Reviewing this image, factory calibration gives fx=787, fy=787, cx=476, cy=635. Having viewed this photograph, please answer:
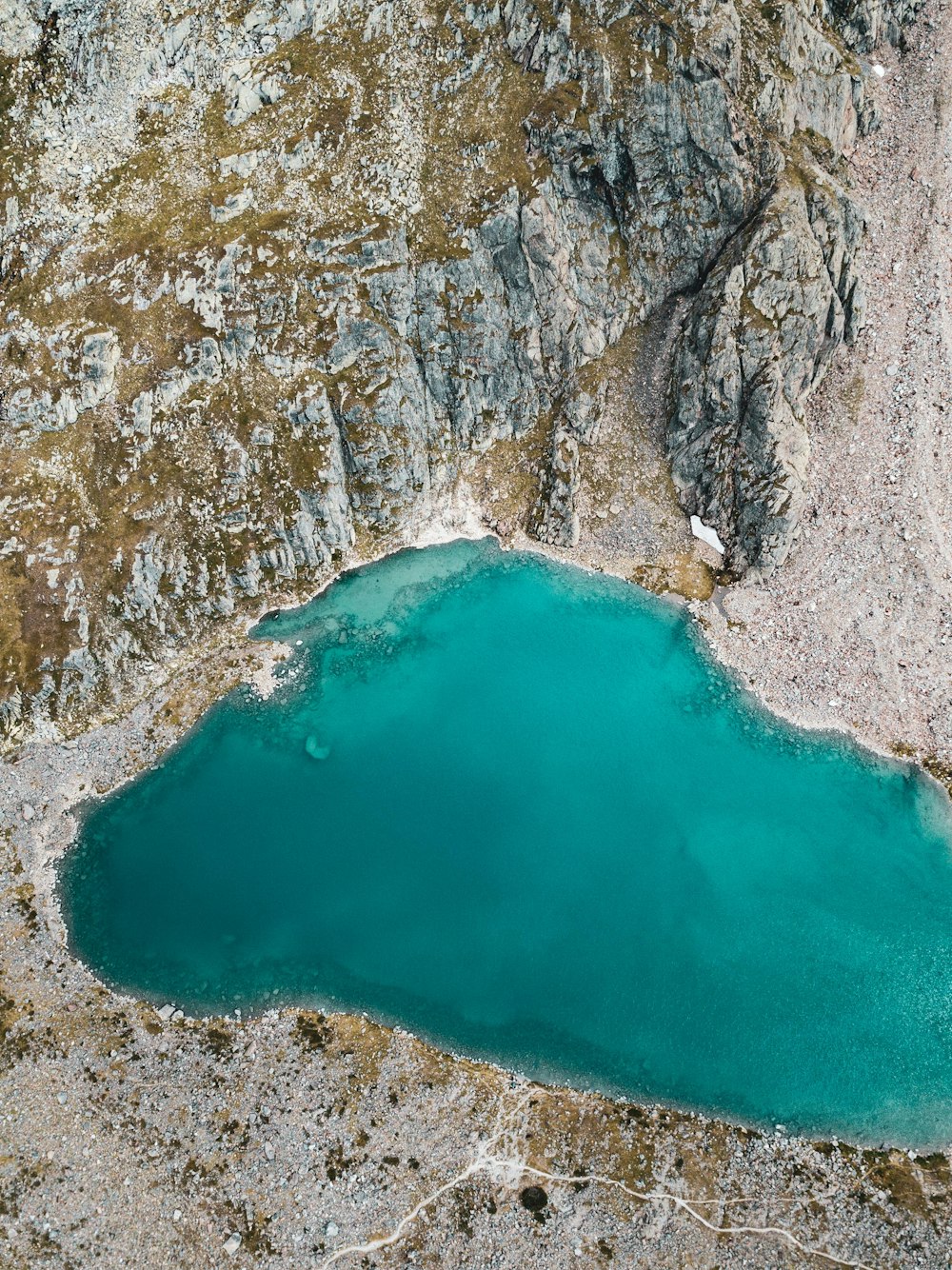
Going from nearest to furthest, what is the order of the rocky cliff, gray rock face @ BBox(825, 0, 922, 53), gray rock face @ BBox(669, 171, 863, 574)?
the rocky cliff, gray rock face @ BBox(669, 171, 863, 574), gray rock face @ BBox(825, 0, 922, 53)

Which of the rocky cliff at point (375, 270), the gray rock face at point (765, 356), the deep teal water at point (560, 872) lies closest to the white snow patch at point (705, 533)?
the gray rock face at point (765, 356)

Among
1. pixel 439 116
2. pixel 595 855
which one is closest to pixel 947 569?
pixel 595 855

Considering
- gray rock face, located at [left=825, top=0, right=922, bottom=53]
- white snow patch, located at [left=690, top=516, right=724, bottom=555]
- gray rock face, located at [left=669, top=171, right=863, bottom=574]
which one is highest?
gray rock face, located at [left=825, top=0, right=922, bottom=53]

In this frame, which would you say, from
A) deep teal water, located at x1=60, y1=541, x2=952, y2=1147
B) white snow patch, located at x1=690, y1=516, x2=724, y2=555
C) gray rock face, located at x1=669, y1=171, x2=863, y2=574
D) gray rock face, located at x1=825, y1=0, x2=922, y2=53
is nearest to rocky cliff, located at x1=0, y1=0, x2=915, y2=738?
gray rock face, located at x1=669, y1=171, x2=863, y2=574

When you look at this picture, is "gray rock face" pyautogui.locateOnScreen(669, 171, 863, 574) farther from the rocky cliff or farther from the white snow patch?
the white snow patch

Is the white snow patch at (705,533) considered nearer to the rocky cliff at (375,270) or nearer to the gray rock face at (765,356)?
the gray rock face at (765,356)

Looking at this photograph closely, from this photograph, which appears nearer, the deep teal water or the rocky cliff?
the deep teal water
